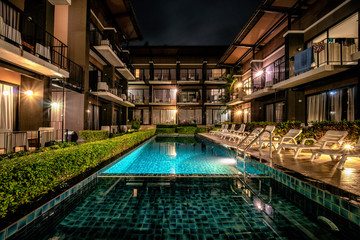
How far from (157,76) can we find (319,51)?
67.0 feet

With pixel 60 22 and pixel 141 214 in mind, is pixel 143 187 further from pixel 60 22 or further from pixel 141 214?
pixel 60 22

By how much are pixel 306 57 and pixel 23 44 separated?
13.2 metres

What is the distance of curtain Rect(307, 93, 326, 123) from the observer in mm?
9406

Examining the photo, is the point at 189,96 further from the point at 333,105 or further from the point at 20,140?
the point at 20,140

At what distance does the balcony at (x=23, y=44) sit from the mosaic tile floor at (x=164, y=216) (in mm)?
5789

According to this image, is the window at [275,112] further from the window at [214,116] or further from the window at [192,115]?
the window at [192,115]

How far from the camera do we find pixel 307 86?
10117 millimetres

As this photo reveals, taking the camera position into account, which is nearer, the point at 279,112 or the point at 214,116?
the point at 279,112

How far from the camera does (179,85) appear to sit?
2578 cm

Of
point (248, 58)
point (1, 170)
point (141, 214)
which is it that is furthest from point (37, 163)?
point (248, 58)

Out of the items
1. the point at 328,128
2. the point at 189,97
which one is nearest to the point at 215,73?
the point at 189,97

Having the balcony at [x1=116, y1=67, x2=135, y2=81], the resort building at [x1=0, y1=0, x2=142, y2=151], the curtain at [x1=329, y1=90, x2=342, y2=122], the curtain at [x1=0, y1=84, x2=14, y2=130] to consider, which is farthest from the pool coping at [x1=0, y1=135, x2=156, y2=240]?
the balcony at [x1=116, y1=67, x2=135, y2=81]

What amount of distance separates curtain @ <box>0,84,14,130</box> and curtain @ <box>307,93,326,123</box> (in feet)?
49.0

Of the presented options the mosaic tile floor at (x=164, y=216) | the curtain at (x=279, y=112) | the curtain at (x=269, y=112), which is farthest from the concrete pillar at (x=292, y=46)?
the mosaic tile floor at (x=164, y=216)
